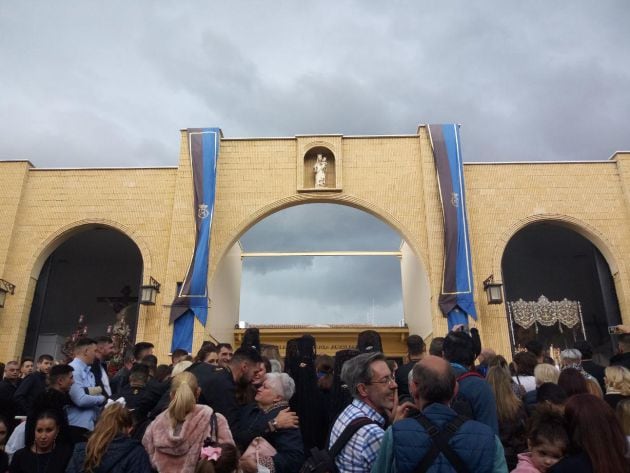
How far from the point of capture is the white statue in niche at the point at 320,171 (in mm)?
13766

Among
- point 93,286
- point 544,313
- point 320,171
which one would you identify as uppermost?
point 320,171

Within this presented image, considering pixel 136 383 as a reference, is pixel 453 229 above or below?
above

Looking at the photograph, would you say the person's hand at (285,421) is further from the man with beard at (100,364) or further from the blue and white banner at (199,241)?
the blue and white banner at (199,241)

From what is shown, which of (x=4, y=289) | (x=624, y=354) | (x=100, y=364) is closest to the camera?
(x=624, y=354)

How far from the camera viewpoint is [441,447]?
2.15m

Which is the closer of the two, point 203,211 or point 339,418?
point 339,418

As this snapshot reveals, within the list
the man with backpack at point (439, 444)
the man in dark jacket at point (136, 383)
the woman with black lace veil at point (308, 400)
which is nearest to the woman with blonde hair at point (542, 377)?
the woman with black lace veil at point (308, 400)

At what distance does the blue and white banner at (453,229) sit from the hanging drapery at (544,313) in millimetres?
2118

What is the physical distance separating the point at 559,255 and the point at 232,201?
11187mm

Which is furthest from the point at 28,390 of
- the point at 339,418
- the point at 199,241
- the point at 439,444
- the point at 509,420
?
the point at 199,241

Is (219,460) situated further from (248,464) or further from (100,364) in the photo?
(100,364)

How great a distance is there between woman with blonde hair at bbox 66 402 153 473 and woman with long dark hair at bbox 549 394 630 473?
261 centimetres

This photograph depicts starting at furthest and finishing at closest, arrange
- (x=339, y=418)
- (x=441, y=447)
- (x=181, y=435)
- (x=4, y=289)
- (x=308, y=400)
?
(x=4, y=289)
(x=308, y=400)
(x=181, y=435)
(x=339, y=418)
(x=441, y=447)

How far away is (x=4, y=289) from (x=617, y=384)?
43.8 feet
